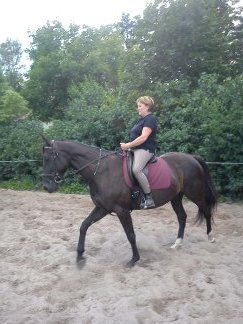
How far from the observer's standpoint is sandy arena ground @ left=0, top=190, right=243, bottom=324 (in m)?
4.05

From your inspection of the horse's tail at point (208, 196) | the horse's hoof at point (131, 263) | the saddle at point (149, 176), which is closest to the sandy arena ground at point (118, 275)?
the horse's hoof at point (131, 263)

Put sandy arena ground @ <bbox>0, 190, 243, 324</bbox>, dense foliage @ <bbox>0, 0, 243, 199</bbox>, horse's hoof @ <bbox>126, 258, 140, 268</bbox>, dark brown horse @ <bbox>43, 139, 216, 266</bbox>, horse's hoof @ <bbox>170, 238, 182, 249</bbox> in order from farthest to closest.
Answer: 1. dense foliage @ <bbox>0, 0, 243, 199</bbox>
2. horse's hoof @ <bbox>170, 238, 182, 249</bbox>
3. dark brown horse @ <bbox>43, 139, 216, 266</bbox>
4. horse's hoof @ <bbox>126, 258, 140, 268</bbox>
5. sandy arena ground @ <bbox>0, 190, 243, 324</bbox>

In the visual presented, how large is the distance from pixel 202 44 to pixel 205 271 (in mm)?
11305

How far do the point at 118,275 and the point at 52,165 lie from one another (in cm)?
174

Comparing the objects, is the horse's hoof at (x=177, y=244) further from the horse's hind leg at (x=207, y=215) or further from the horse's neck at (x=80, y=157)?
the horse's neck at (x=80, y=157)

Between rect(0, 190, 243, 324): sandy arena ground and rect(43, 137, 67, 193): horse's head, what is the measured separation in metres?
1.13

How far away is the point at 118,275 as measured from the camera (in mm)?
5082

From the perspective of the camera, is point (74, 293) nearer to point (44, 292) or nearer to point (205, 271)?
Result: point (44, 292)

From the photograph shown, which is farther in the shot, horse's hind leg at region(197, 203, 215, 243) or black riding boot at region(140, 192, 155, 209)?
horse's hind leg at region(197, 203, 215, 243)

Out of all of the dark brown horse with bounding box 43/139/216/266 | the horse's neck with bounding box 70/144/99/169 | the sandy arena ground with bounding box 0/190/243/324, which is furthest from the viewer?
the horse's neck with bounding box 70/144/99/169

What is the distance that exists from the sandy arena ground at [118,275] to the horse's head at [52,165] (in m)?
1.13

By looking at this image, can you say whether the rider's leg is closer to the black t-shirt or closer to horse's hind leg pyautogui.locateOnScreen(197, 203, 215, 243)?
the black t-shirt

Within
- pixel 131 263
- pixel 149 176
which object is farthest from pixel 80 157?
pixel 131 263

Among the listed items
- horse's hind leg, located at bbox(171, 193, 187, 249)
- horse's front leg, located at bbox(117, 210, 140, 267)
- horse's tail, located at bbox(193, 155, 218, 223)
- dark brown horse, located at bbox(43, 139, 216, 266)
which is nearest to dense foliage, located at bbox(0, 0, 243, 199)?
horse's tail, located at bbox(193, 155, 218, 223)
